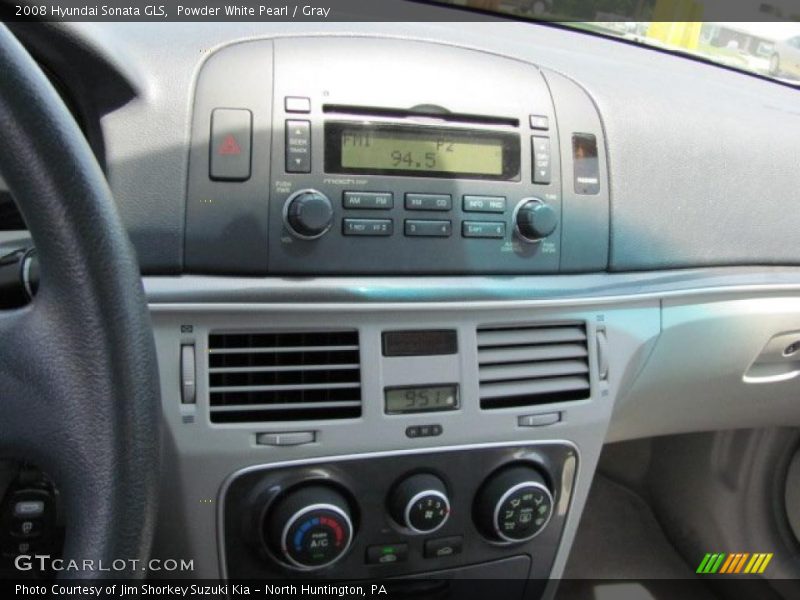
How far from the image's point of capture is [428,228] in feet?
3.90

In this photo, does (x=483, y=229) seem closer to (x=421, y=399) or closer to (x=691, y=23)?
(x=421, y=399)

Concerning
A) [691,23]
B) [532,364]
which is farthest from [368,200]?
[691,23]

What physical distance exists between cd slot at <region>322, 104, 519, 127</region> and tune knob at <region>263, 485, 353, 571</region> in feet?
1.82

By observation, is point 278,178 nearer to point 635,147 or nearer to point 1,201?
point 1,201

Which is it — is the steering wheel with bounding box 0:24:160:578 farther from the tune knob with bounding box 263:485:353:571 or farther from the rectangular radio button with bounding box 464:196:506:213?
the rectangular radio button with bounding box 464:196:506:213

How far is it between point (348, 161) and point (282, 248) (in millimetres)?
162

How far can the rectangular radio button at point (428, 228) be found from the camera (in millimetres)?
1180

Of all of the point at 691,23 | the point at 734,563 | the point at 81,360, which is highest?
the point at 691,23

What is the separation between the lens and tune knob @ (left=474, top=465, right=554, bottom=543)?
1.24 meters

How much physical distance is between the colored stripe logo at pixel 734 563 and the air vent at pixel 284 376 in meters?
1.22

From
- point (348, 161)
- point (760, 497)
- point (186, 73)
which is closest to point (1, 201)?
point (186, 73)

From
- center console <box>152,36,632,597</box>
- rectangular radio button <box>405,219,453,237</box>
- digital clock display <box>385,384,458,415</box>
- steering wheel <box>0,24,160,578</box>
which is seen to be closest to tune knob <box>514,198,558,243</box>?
center console <box>152,36,632,597</box>

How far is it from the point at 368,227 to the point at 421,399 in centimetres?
27

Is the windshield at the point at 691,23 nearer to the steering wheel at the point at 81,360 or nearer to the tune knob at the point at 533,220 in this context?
the tune knob at the point at 533,220
